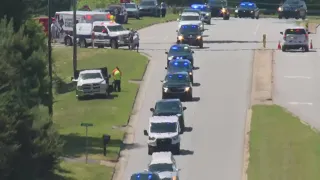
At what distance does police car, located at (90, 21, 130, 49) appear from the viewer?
3438 inches

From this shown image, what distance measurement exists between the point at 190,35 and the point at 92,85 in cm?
2253

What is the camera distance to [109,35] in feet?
287

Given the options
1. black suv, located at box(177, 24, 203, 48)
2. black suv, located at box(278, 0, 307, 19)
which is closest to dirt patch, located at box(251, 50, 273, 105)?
black suv, located at box(177, 24, 203, 48)

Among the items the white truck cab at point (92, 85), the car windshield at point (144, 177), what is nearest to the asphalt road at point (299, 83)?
the white truck cab at point (92, 85)

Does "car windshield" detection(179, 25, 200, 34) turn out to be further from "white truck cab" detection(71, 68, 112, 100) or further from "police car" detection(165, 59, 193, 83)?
"white truck cab" detection(71, 68, 112, 100)

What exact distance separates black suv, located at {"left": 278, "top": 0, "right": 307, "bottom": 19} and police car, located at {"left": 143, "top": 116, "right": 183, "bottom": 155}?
6234 cm

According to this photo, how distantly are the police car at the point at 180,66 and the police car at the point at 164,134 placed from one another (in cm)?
1577

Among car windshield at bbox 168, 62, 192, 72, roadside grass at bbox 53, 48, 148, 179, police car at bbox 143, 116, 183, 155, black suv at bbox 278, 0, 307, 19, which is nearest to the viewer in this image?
police car at bbox 143, 116, 183, 155

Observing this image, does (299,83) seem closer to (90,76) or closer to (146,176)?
(90,76)

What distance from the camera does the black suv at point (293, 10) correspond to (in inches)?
4528

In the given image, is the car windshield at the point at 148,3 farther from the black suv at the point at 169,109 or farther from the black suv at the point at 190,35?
the black suv at the point at 169,109

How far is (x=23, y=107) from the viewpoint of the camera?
144ft

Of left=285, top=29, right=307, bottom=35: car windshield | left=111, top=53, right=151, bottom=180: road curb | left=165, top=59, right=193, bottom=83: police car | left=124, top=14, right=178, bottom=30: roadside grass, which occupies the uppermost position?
left=285, top=29, right=307, bottom=35: car windshield

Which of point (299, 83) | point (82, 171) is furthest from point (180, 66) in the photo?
point (82, 171)
